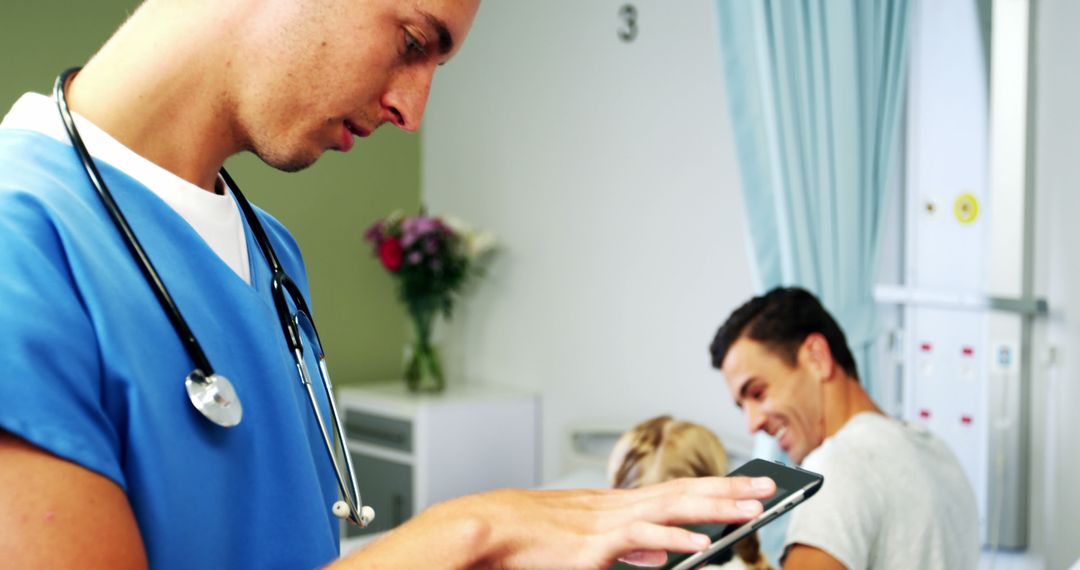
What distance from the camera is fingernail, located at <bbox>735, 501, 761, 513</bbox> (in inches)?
29.1

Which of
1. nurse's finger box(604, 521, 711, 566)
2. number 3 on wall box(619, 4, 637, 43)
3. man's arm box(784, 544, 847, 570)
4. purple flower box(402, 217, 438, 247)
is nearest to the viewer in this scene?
nurse's finger box(604, 521, 711, 566)

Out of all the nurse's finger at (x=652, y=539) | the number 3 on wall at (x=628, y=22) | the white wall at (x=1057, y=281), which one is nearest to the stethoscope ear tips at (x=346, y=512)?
the nurse's finger at (x=652, y=539)

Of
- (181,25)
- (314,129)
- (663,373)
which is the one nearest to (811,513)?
(314,129)

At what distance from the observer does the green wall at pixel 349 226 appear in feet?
12.6

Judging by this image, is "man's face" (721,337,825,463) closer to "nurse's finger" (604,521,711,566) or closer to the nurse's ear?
the nurse's ear

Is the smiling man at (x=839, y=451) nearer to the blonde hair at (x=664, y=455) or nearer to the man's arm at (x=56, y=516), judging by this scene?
the blonde hair at (x=664, y=455)

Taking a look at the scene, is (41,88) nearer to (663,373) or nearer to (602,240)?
(602,240)

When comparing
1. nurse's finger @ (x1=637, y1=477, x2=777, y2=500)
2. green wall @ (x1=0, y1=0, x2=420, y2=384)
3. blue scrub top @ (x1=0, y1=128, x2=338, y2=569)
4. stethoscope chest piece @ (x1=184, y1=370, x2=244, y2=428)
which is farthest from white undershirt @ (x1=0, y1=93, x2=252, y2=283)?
green wall @ (x1=0, y1=0, x2=420, y2=384)

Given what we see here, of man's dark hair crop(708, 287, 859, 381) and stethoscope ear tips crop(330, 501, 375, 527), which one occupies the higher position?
stethoscope ear tips crop(330, 501, 375, 527)

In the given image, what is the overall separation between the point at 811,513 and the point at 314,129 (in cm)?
103

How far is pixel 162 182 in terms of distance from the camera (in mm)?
846

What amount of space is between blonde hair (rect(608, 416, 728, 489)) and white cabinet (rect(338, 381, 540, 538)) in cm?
128

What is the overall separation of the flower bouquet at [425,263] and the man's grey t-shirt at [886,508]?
89.8 inches

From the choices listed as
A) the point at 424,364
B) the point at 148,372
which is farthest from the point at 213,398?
the point at 424,364
